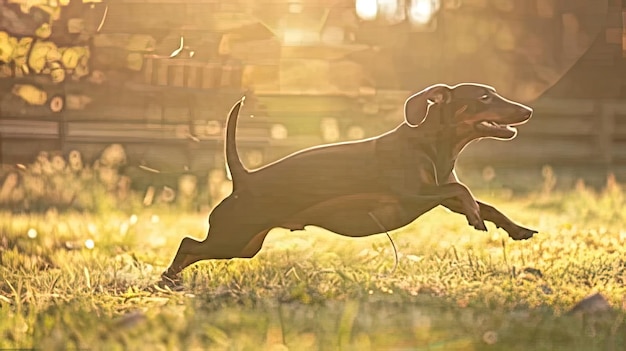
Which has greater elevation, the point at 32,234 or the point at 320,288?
the point at 32,234

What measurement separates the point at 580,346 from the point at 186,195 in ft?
5.12

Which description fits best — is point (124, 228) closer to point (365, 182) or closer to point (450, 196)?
point (365, 182)

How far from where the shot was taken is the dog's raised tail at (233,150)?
2.95m

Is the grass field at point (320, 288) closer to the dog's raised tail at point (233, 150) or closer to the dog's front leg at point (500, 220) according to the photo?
the dog's front leg at point (500, 220)

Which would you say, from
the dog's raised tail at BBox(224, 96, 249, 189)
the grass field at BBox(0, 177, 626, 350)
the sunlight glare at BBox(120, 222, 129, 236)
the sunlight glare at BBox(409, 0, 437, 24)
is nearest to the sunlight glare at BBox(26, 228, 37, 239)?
the grass field at BBox(0, 177, 626, 350)

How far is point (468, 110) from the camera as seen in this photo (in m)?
2.93

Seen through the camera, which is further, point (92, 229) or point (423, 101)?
point (92, 229)

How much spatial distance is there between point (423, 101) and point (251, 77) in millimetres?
646

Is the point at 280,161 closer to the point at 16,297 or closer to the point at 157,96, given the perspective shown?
the point at 157,96

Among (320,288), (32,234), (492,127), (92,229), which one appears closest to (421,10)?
(492,127)

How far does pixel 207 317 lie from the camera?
293cm

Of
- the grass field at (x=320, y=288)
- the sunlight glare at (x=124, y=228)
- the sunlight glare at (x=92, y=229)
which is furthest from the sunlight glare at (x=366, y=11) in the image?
the sunlight glare at (x=92, y=229)

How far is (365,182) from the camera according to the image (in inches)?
115

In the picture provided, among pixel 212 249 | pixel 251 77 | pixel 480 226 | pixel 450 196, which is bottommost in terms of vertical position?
pixel 212 249
